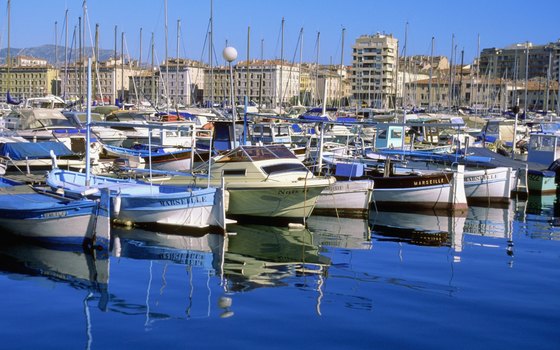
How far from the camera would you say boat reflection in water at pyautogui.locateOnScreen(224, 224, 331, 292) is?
615 inches

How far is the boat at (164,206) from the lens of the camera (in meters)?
20.0

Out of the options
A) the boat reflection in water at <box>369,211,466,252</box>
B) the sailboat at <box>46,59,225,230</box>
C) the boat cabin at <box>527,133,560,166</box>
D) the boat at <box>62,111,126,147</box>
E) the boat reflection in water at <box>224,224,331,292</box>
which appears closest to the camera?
the boat reflection in water at <box>224,224,331,292</box>

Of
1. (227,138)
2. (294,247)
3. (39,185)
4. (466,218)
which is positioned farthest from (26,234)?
(466,218)

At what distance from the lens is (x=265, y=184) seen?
21766 mm

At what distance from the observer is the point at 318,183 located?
2167 cm

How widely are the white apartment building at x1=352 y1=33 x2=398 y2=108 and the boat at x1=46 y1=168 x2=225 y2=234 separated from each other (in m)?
139

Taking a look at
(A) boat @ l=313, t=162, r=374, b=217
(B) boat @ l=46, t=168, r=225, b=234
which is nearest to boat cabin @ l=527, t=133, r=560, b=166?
(A) boat @ l=313, t=162, r=374, b=217

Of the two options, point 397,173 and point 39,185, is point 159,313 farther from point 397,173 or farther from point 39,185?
point 397,173

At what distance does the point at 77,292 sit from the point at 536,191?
23.7 meters

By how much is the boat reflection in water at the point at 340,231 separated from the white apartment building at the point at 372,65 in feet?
441

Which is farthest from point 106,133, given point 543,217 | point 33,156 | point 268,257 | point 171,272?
point 171,272

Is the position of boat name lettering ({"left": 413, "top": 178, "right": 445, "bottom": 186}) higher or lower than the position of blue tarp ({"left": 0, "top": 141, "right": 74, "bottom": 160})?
lower

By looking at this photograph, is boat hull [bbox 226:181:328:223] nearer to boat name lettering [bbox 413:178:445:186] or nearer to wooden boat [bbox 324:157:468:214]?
wooden boat [bbox 324:157:468:214]

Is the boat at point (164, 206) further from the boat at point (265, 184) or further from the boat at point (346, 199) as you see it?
the boat at point (346, 199)
